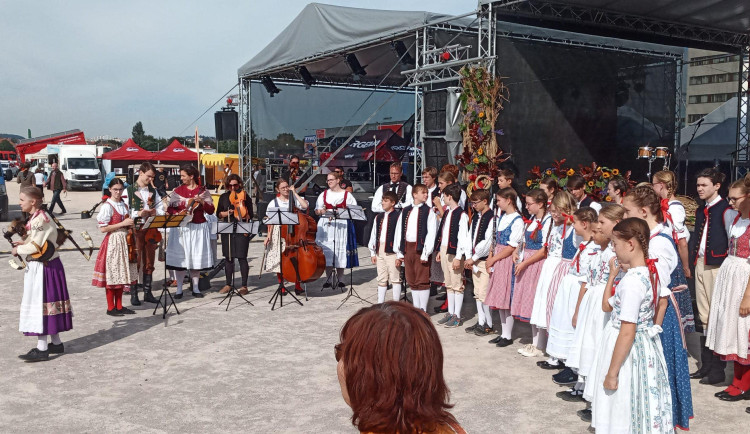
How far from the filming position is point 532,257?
19.5 feet

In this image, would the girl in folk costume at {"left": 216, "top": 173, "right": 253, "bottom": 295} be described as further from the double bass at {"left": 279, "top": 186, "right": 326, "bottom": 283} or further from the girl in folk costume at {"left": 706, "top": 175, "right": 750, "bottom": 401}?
the girl in folk costume at {"left": 706, "top": 175, "right": 750, "bottom": 401}

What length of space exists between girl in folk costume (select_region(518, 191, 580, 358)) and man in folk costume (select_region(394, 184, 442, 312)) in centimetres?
173

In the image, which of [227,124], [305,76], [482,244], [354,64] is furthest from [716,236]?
[227,124]

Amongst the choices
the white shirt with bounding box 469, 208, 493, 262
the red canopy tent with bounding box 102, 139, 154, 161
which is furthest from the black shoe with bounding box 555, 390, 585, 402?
the red canopy tent with bounding box 102, 139, 154, 161

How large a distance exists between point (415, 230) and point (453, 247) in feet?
1.82

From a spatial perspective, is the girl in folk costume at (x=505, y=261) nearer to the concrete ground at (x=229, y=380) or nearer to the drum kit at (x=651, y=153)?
the concrete ground at (x=229, y=380)

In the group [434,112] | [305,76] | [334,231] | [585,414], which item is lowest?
[585,414]

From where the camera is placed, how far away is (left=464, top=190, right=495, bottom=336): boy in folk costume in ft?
21.6

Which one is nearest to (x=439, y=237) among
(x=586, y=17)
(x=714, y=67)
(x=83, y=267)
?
(x=586, y=17)

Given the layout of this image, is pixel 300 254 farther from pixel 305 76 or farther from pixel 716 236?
pixel 305 76

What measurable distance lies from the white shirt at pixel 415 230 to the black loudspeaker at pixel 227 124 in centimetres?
1123

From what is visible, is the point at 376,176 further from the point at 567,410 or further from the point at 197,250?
the point at 567,410

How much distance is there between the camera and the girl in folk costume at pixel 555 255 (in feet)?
17.7

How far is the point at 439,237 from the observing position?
7258 millimetres
